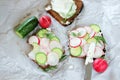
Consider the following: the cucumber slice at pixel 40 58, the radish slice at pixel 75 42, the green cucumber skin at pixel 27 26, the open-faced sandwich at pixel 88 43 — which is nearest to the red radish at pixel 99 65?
the open-faced sandwich at pixel 88 43

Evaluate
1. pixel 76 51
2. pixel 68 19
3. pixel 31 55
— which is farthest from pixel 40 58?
pixel 68 19

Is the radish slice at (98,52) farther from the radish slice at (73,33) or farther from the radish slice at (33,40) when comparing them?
the radish slice at (33,40)

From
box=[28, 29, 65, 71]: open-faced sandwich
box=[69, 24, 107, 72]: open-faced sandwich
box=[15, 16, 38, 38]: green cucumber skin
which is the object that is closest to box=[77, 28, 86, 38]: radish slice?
box=[69, 24, 107, 72]: open-faced sandwich

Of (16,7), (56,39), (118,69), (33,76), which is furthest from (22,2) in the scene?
(118,69)

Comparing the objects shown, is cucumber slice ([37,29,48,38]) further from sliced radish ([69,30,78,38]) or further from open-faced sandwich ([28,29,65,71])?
sliced radish ([69,30,78,38])

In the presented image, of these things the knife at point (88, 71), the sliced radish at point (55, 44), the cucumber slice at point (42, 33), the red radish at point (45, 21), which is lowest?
the knife at point (88, 71)
